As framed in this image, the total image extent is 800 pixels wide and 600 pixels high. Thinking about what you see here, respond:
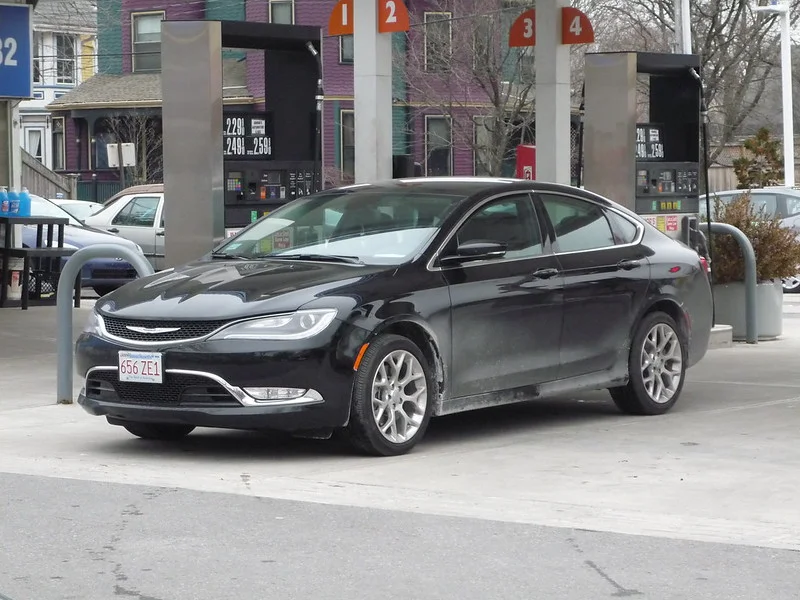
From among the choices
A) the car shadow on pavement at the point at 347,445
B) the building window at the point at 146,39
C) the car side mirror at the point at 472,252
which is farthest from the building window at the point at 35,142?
the car side mirror at the point at 472,252

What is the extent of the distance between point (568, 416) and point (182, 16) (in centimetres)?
4043

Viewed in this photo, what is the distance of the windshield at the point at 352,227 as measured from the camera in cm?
909

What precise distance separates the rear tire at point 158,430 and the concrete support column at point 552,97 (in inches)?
285

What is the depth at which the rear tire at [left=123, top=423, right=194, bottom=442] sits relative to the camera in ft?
30.1

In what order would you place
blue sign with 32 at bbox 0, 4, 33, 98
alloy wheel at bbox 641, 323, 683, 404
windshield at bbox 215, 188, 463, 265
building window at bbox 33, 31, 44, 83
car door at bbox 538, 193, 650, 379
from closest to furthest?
windshield at bbox 215, 188, 463, 265 → car door at bbox 538, 193, 650, 379 → alloy wheel at bbox 641, 323, 683, 404 → blue sign with 32 at bbox 0, 4, 33, 98 → building window at bbox 33, 31, 44, 83

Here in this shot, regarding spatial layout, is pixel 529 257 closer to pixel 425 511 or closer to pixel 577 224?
pixel 577 224

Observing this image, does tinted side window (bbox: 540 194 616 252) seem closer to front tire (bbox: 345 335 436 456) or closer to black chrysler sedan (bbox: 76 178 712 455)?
black chrysler sedan (bbox: 76 178 712 455)

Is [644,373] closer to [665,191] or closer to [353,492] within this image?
[353,492]

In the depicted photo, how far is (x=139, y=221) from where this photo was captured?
25391 mm

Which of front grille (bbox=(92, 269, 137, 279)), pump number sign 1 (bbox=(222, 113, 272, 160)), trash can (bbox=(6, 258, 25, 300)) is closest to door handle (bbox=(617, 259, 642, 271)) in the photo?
pump number sign 1 (bbox=(222, 113, 272, 160))

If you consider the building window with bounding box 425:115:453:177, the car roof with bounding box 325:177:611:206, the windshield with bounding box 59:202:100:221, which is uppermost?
the building window with bounding box 425:115:453:177

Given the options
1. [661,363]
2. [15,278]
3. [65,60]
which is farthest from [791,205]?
[65,60]

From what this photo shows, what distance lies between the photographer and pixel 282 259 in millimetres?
9258

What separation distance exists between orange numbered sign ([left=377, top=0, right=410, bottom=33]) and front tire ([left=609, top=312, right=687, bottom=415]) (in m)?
5.10
